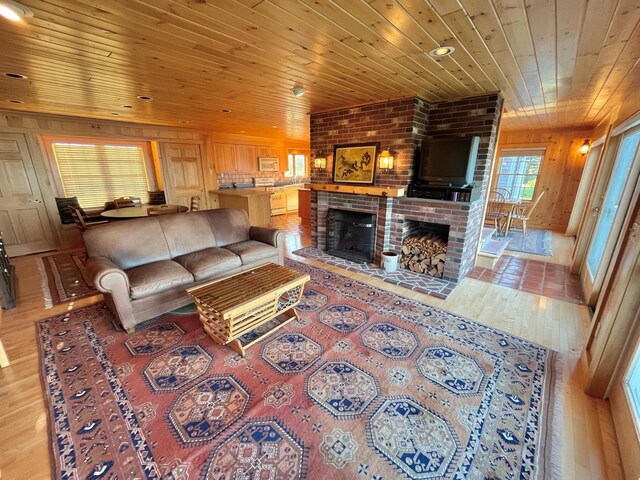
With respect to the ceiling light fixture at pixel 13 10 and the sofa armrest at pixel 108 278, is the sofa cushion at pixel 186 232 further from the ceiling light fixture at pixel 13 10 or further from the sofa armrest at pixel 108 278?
the ceiling light fixture at pixel 13 10

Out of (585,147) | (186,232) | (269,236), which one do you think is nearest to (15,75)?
(186,232)

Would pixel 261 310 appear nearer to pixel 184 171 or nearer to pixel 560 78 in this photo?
pixel 560 78

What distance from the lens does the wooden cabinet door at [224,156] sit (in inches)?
252

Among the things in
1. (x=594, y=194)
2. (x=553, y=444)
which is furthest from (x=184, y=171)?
(x=594, y=194)

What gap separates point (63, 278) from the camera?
3.50 m

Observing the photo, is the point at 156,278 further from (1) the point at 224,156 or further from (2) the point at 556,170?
(2) the point at 556,170

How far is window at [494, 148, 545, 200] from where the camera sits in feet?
20.6

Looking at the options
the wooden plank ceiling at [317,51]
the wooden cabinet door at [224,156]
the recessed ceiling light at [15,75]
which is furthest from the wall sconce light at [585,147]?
the recessed ceiling light at [15,75]

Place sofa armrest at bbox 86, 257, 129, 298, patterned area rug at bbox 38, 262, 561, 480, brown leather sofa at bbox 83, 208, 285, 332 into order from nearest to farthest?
patterned area rug at bbox 38, 262, 561, 480
sofa armrest at bbox 86, 257, 129, 298
brown leather sofa at bbox 83, 208, 285, 332

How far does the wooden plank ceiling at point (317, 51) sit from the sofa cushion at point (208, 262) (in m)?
1.87

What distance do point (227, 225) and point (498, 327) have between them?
3384 mm

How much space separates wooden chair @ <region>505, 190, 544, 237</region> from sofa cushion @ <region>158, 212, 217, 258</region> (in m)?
5.94

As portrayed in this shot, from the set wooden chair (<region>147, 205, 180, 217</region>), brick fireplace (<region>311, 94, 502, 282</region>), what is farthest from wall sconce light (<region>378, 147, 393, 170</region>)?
wooden chair (<region>147, 205, 180, 217</region>)

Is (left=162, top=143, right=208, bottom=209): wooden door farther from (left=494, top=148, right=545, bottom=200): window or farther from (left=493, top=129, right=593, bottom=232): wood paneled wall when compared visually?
(left=494, top=148, right=545, bottom=200): window
